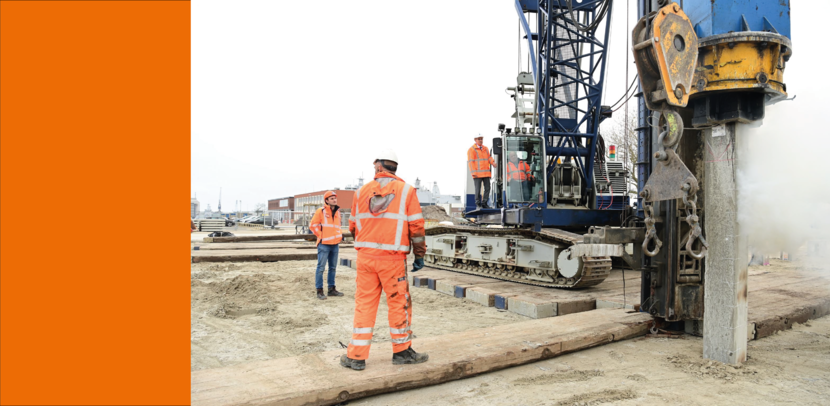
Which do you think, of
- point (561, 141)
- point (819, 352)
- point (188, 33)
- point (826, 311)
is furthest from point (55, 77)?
point (561, 141)

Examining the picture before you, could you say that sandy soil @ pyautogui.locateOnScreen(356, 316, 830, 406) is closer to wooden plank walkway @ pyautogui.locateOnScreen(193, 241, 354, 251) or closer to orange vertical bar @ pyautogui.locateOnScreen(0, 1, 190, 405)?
orange vertical bar @ pyautogui.locateOnScreen(0, 1, 190, 405)

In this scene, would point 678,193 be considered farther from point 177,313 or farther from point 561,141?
point 561,141

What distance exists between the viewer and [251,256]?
12883 millimetres

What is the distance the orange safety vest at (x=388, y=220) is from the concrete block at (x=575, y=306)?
3487 millimetres

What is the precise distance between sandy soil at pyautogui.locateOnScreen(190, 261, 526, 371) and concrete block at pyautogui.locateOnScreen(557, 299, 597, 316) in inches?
23.2

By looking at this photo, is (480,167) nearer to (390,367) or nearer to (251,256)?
(251,256)

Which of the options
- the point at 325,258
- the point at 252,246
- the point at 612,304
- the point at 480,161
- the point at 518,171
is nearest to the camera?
the point at 612,304

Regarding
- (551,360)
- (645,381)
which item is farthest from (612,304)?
(645,381)

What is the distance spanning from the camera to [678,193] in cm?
385

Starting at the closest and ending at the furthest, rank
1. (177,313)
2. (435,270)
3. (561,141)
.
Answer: (177,313) → (561,141) → (435,270)

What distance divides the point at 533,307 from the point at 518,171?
11.2 feet

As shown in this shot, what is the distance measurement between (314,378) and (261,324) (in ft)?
10.2

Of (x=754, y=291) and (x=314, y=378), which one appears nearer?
(x=314, y=378)

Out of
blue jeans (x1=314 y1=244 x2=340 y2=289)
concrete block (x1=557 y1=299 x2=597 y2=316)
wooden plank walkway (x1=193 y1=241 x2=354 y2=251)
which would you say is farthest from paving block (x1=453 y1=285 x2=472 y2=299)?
wooden plank walkway (x1=193 y1=241 x2=354 y2=251)
